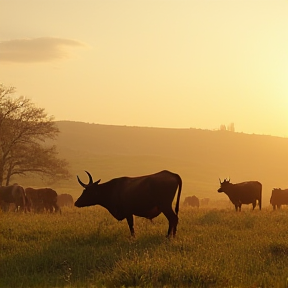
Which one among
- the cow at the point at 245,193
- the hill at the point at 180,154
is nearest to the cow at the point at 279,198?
the cow at the point at 245,193

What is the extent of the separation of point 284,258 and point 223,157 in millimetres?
131337

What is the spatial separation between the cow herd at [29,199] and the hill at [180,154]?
5367 centimetres

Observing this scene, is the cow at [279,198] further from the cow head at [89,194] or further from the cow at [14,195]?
the cow head at [89,194]

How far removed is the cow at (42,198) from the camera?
76.6 ft

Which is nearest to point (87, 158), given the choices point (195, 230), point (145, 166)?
point (145, 166)

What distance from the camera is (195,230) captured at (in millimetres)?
13891

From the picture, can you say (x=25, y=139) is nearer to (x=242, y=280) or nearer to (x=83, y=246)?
(x=83, y=246)

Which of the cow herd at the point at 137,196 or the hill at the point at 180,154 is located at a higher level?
the hill at the point at 180,154

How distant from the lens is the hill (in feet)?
336

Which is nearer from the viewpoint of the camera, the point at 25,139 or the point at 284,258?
the point at 284,258

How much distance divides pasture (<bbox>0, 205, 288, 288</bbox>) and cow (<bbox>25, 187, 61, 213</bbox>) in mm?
8204

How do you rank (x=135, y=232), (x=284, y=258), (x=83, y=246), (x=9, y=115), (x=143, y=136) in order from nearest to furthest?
(x=284, y=258) < (x=83, y=246) < (x=135, y=232) < (x=9, y=115) < (x=143, y=136)

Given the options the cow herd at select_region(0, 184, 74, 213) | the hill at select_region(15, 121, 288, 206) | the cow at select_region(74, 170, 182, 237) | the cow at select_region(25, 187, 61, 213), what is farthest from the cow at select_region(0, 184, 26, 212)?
the hill at select_region(15, 121, 288, 206)

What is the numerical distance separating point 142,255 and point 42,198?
14.2m
